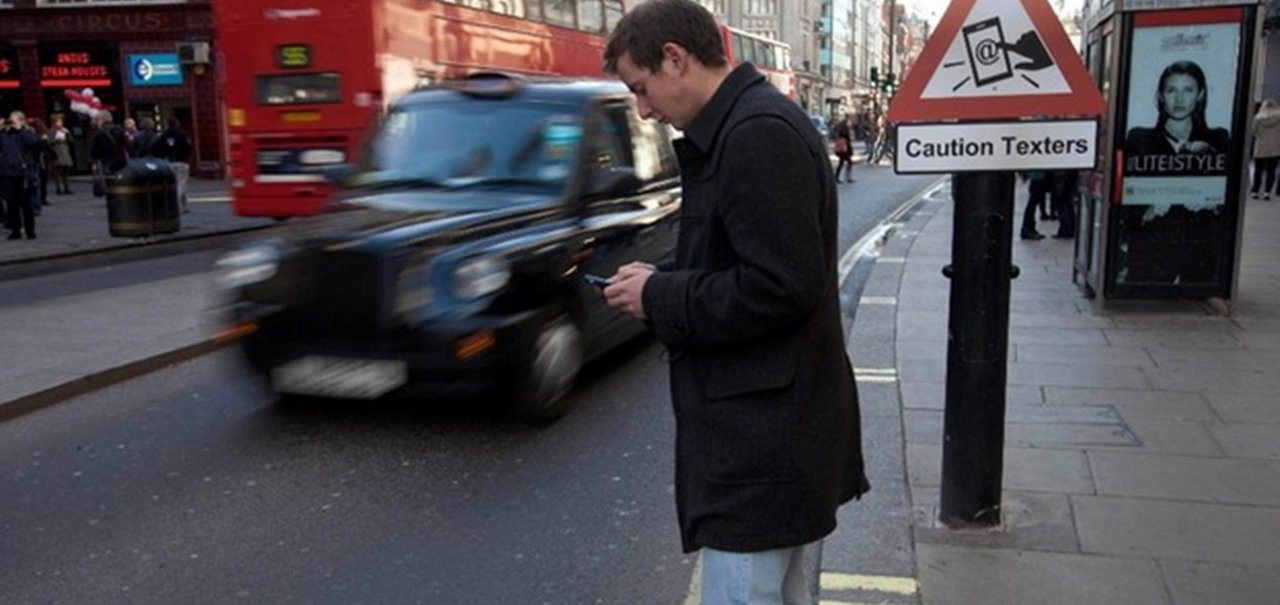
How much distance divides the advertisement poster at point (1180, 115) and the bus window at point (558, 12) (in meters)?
9.66

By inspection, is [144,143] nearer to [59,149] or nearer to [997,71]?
[59,149]

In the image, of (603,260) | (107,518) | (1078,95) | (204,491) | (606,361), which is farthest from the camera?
(606,361)

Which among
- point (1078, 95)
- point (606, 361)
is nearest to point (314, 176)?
point (606, 361)

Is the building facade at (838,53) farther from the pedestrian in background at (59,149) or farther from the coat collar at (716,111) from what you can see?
the coat collar at (716,111)

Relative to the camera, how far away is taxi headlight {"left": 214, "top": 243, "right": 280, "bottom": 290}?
5.38 metres

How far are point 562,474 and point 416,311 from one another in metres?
1.08

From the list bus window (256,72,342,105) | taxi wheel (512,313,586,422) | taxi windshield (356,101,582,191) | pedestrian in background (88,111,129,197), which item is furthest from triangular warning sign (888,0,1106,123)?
pedestrian in background (88,111,129,197)

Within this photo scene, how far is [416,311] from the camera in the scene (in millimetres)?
5105

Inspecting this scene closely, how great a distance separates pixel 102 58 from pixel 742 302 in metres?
31.3

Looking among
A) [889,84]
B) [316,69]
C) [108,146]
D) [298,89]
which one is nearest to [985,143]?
[316,69]

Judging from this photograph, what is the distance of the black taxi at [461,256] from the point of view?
5.12m

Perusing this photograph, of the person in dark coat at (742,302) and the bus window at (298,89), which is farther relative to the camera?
the bus window at (298,89)

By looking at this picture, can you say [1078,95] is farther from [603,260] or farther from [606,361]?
[606,361]

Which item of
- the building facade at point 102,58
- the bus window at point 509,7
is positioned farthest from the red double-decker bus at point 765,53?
the building facade at point 102,58
